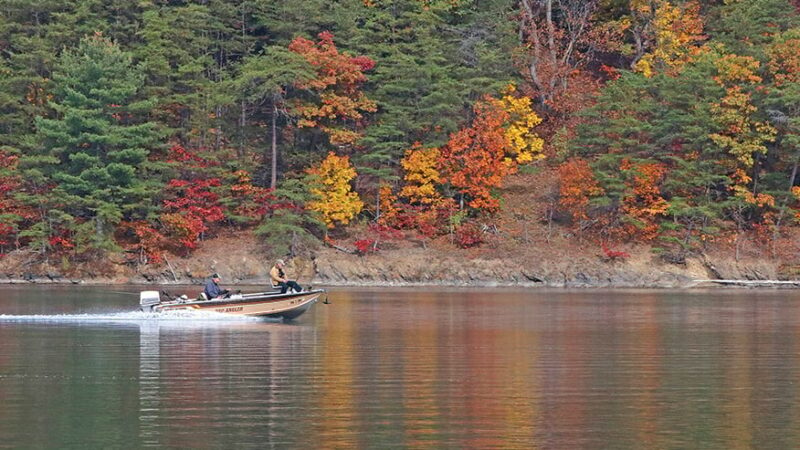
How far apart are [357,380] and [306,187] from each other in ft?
142

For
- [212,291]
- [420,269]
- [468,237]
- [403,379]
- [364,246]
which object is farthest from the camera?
[468,237]

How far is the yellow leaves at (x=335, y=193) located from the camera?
237 ft

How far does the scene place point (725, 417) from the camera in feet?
79.0

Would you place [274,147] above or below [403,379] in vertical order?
above

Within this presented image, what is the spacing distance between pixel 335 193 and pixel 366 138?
11.1ft

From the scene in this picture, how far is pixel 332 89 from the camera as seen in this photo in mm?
74188

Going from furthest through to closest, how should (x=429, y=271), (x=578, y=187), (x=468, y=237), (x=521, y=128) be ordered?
(x=521, y=128), (x=578, y=187), (x=468, y=237), (x=429, y=271)

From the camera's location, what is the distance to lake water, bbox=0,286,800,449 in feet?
73.5

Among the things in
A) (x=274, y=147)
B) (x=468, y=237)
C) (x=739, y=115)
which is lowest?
(x=468, y=237)

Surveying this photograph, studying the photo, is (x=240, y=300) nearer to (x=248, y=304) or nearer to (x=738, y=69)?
(x=248, y=304)

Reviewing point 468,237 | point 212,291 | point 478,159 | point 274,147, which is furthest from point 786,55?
point 212,291

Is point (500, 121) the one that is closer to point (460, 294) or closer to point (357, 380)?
point (460, 294)

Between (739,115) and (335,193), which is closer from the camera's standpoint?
(739,115)

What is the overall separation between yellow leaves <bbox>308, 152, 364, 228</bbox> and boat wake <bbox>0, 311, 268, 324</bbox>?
26.1m
